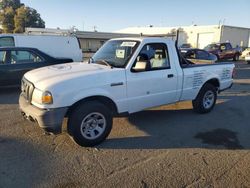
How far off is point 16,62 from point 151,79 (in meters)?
5.40

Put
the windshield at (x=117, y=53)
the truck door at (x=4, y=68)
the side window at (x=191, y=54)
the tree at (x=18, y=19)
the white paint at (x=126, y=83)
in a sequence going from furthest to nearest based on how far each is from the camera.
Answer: the tree at (x=18, y=19) → the side window at (x=191, y=54) → the truck door at (x=4, y=68) → the windshield at (x=117, y=53) → the white paint at (x=126, y=83)

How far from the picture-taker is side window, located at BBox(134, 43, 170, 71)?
195 inches

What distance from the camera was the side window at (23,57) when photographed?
841cm

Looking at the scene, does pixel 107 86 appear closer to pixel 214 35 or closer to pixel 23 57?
pixel 23 57

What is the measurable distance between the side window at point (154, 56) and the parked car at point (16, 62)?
4880 mm

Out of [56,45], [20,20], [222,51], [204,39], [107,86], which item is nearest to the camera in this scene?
[107,86]

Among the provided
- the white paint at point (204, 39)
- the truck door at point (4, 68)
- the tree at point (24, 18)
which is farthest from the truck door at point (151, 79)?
the tree at point (24, 18)

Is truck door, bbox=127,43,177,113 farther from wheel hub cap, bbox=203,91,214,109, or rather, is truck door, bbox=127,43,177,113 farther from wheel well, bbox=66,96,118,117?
wheel hub cap, bbox=203,91,214,109

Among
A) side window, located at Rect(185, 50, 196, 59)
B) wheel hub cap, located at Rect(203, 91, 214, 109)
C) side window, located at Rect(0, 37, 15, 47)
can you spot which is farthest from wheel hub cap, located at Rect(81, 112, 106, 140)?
side window, located at Rect(185, 50, 196, 59)

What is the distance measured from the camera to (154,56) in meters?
5.31

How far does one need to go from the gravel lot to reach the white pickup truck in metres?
0.49

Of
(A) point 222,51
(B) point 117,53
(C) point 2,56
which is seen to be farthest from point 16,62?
(A) point 222,51

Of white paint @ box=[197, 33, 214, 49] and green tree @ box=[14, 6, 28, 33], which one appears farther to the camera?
green tree @ box=[14, 6, 28, 33]

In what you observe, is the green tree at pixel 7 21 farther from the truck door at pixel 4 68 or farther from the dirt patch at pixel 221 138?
the dirt patch at pixel 221 138
